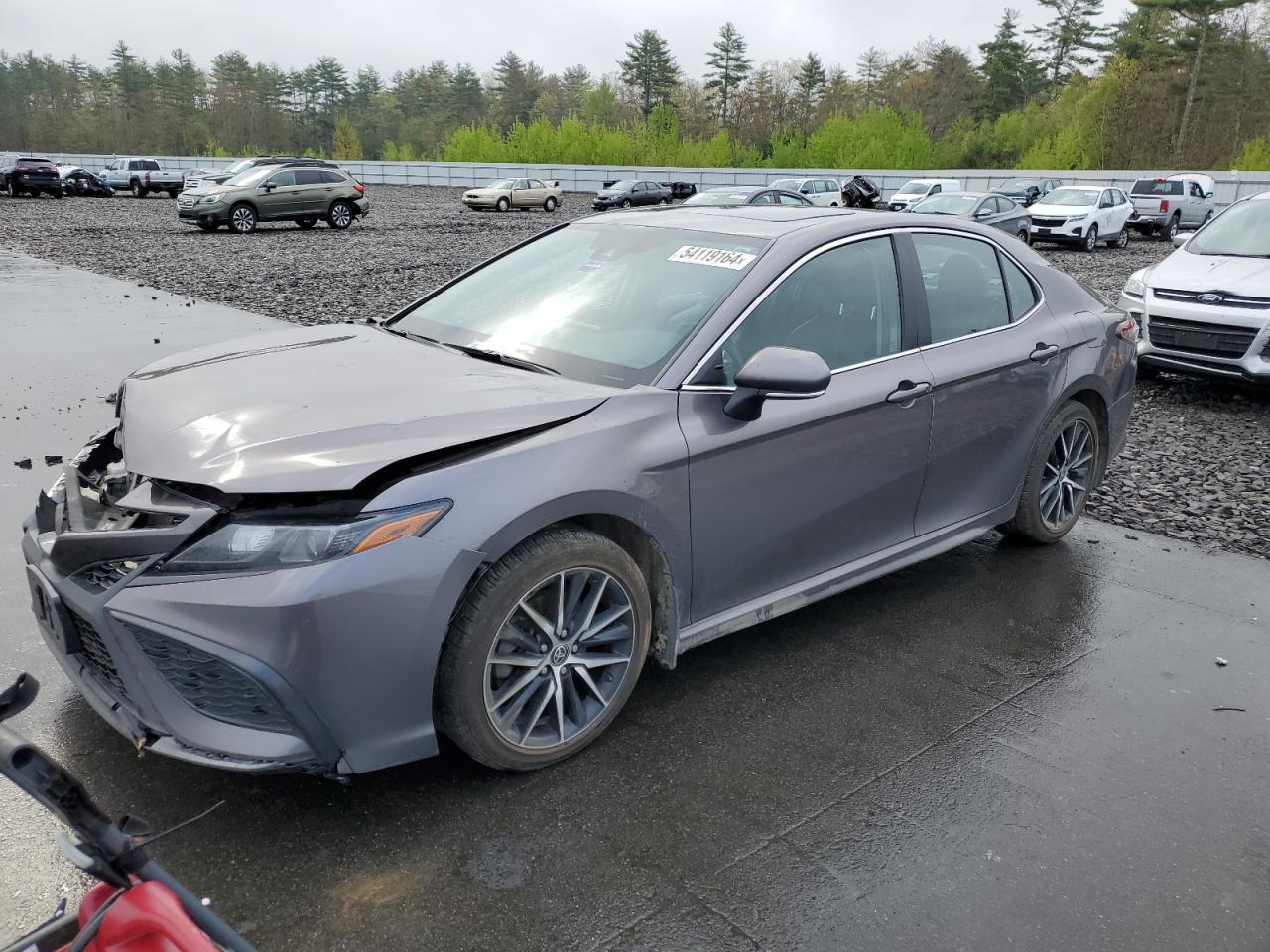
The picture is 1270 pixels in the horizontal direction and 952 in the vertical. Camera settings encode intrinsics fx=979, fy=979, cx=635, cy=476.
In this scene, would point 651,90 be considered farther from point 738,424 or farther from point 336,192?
point 738,424

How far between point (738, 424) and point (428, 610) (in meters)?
1.24

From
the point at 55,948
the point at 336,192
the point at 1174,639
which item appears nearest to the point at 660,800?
the point at 55,948

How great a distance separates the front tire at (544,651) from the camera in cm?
270

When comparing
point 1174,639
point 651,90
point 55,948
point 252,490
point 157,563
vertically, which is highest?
point 651,90

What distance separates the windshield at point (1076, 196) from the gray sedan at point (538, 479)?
2302cm

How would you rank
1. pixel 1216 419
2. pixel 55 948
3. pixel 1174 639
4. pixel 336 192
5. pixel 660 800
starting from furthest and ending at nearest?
1. pixel 336 192
2. pixel 1216 419
3. pixel 1174 639
4. pixel 660 800
5. pixel 55 948

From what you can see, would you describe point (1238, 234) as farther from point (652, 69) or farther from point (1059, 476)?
point (652, 69)

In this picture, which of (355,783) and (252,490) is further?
(355,783)

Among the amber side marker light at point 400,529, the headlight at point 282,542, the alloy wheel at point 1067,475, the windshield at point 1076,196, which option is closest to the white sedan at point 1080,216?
the windshield at point 1076,196

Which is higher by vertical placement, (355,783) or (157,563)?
→ (157,563)

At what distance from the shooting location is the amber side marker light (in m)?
2.49

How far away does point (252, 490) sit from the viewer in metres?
2.49

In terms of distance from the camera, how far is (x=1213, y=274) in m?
8.60

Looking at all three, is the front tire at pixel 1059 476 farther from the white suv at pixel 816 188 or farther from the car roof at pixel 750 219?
the white suv at pixel 816 188
